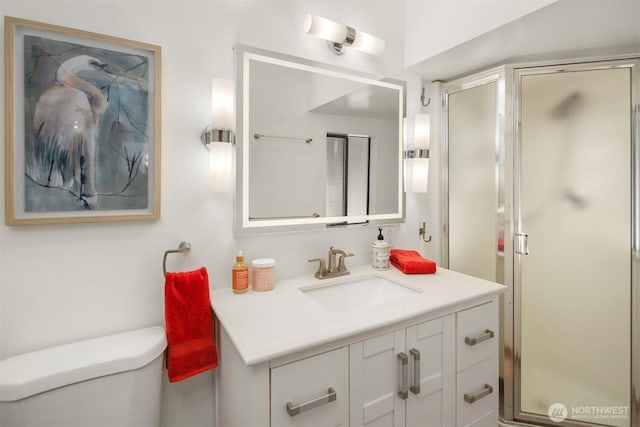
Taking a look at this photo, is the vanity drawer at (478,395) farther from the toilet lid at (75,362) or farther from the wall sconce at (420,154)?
the toilet lid at (75,362)

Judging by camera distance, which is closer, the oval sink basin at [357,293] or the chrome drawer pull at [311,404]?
the chrome drawer pull at [311,404]

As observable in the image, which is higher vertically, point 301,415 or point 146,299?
point 146,299

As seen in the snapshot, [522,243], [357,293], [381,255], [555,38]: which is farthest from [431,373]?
[555,38]

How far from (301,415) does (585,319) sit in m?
1.62

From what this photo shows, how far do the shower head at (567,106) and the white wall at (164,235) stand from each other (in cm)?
127

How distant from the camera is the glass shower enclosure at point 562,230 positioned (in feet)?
5.04

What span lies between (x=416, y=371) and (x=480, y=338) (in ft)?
1.22

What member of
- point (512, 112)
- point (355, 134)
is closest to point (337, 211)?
point (355, 134)

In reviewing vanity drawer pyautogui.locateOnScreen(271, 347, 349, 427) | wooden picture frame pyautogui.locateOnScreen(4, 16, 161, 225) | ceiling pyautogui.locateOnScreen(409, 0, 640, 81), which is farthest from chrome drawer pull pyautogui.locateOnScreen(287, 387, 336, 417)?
ceiling pyautogui.locateOnScreen(409, 0, 640, 81)

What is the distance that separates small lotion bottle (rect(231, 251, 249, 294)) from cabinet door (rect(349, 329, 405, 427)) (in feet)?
1.64

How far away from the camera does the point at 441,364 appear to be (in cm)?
114

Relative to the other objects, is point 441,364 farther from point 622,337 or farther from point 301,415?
point 622,337

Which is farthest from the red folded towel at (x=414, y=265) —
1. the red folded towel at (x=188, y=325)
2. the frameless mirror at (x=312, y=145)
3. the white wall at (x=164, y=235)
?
the red folded towel at (x=188, y=325)

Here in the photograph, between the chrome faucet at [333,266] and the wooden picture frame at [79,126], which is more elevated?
the wooden picture frame at [79,126]
